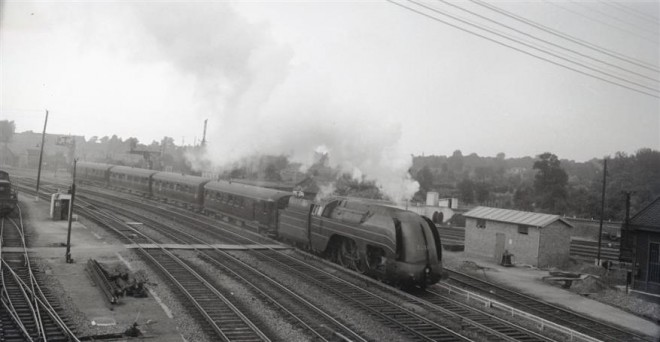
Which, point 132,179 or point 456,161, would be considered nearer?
point 132,179

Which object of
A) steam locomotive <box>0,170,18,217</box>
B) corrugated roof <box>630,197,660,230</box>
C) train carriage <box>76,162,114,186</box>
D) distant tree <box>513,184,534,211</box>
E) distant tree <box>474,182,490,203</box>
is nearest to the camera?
corrugated roof <box>630,197,660,230</box>

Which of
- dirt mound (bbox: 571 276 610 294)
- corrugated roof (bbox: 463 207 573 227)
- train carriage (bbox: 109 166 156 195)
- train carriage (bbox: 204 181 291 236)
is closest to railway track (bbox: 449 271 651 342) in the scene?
dirt mound (bbox: 571 276 610 294)

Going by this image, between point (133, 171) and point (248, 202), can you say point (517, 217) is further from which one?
point (133, 171)

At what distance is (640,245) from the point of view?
1911cm

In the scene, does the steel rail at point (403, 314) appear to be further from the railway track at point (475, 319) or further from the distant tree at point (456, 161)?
the distant tree at point (456, 161)

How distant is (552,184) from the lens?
178ft

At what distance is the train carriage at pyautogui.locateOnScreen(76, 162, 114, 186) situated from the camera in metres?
49.3

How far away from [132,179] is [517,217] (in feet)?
106

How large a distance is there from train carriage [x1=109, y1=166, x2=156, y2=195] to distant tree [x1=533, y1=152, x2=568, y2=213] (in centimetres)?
3995

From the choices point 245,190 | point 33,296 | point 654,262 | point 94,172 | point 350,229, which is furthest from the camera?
point 94,172

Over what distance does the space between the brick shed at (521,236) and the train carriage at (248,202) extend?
34.0ft

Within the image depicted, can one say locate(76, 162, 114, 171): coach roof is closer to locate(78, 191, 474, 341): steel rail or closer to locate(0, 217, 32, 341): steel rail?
locate(0, 217, 32, 341): steel rail

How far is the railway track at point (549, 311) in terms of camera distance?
12.8 meters

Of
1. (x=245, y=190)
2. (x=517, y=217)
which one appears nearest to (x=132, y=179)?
(x=245, y=190)
